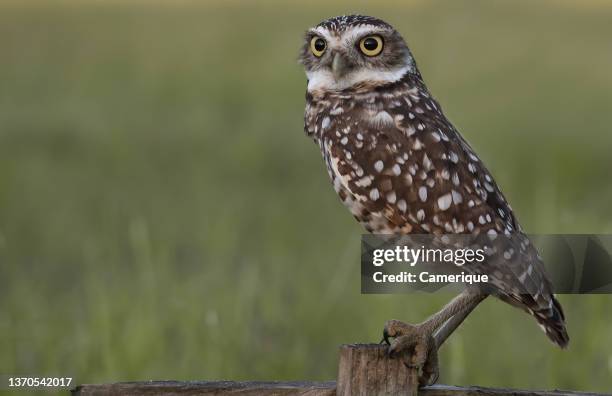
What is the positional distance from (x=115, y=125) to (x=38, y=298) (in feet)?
15.4

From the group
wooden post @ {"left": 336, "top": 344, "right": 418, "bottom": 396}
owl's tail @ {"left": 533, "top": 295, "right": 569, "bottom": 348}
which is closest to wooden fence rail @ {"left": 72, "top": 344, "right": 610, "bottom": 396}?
wooden post @ {"left": 336, "top": 344, "right": 418, "bottom": 396}

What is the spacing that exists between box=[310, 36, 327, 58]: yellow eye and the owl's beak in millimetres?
70

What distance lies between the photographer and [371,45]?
3.78 meters

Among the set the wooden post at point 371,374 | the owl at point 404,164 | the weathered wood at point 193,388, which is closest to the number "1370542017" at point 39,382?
the weathered wood at point 193,388

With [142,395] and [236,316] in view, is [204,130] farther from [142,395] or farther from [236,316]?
[142,395]

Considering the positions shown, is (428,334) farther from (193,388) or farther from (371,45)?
(371,45)

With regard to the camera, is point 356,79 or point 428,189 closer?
point 428,189

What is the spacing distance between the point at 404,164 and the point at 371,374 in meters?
0.84

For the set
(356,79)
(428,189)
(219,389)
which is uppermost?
(356,79)

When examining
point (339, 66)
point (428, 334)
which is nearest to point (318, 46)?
point (339, 66)

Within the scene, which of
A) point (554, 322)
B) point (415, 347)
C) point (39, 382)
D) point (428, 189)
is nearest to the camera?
point (415, 347)

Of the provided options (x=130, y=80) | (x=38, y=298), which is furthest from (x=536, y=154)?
(x=38, y=298)

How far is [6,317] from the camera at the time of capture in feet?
18.6

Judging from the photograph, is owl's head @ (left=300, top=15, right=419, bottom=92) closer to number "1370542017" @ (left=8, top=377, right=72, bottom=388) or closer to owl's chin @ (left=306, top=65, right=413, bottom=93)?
owl's chin @ (left=306, top=65, right=413, bottom=93)
